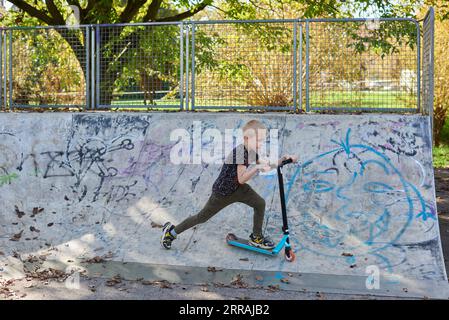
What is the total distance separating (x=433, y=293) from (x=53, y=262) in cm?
422

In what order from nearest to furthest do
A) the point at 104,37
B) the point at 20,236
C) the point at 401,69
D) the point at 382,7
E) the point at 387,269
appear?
1. the point at 387,269
2. the point at 20,236
3. the point at 401,69
4. the point at 104,37
5. the point at 382,7

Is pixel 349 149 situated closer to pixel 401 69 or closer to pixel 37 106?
pixel 401 69

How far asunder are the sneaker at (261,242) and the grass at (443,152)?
10707 mm

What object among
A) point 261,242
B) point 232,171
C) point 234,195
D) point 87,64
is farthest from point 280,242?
point 87,64

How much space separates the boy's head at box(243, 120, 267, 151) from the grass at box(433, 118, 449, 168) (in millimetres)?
9729

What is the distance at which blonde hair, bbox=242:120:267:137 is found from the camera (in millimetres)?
7879

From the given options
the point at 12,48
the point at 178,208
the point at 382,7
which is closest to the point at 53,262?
the point at 178,208

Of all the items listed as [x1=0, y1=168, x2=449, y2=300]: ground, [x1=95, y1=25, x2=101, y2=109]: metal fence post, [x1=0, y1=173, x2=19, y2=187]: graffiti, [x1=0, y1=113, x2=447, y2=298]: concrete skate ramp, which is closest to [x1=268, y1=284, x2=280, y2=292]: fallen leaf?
[x1=0, y1=168, x2=449, y2=300]: ground

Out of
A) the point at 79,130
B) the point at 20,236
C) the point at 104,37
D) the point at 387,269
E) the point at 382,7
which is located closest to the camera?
the point at 387,269

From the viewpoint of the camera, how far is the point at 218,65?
10.0m

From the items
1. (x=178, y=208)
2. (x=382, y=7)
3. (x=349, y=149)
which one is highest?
(x=382, y=7)

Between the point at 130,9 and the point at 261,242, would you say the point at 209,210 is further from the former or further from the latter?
the point at 130,9

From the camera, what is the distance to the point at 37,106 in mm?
10734

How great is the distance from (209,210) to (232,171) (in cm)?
56
